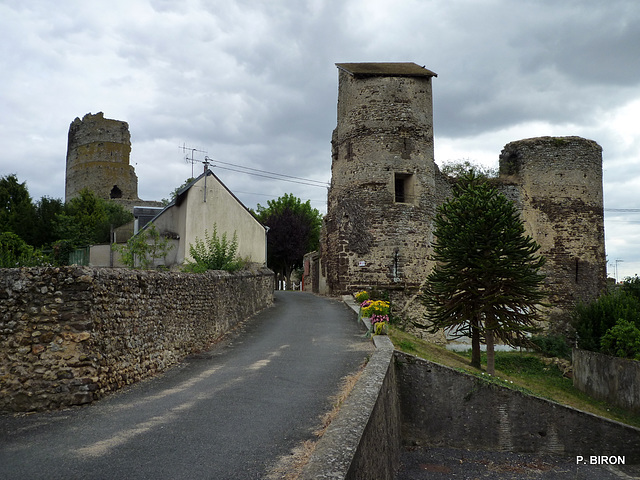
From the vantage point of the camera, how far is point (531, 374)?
2241cm

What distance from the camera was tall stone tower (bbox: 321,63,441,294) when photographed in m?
23.1

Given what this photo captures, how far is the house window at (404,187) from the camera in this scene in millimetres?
23531

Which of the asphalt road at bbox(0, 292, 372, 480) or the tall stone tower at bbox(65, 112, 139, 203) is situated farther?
the tall stone tower at bbox(65, 112, 139, 203)

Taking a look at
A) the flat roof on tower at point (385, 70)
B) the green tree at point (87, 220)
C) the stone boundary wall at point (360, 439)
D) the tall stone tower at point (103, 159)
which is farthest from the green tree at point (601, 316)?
the tall stone tower at point (103, 159)

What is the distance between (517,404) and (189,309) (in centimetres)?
762

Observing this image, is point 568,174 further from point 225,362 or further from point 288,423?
point 288,423

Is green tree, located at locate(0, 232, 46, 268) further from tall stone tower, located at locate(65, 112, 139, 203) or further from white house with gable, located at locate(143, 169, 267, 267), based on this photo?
tall stone tower, located at locate(65, 112, 139, 203)

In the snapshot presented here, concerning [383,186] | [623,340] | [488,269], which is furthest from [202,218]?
[623,340]

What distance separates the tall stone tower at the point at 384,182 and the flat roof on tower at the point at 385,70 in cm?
4

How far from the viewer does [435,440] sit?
11125mm

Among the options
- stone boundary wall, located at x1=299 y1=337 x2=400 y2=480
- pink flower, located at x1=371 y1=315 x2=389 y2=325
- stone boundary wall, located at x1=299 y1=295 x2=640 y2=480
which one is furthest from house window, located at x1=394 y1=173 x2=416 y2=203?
stone boundary wall, located at x1=299 y1=337 x2=400 y2=480

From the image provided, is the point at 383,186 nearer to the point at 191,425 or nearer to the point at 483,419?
the point at 483,419

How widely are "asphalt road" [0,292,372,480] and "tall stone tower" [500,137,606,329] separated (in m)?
20.1

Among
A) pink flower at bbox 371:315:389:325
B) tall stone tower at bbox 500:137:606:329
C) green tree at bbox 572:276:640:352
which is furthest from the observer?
tall stone tower at bbox 500:137:606:329
